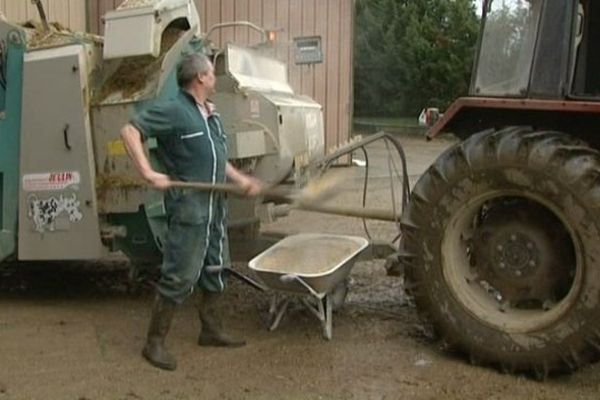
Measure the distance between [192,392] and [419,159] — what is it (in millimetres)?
10695

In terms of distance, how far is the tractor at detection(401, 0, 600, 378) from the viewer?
13.4 feet

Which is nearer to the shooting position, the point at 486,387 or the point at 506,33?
the point at 486,387

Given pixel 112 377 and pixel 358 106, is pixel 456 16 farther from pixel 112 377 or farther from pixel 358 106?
pixel 112 377

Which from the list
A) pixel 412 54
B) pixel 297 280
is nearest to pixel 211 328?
pixel 297 280

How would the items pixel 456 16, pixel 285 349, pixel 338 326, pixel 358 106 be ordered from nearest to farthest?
1. pixel 285 349
2. pixel 338 326
3. pixel 456 16
4. pixel 358 106

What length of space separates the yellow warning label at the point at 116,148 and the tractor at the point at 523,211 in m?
1.81

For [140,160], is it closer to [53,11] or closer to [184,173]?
[184,173]

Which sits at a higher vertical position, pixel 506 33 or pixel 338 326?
pixel 506 33

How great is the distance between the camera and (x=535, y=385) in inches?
162

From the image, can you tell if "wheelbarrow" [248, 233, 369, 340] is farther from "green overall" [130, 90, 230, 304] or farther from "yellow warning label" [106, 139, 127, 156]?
"yellow warning label" [106, 139, 127, 156]

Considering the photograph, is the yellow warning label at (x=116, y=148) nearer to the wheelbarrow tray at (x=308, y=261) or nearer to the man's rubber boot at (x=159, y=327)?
the wheelbarrow tray at (x=308, y=261)

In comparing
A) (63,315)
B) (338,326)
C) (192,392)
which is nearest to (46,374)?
(192,392)

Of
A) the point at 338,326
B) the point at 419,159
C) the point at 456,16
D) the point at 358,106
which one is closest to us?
the point at 338,326

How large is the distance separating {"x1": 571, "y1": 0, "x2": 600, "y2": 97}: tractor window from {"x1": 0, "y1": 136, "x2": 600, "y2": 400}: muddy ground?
1.43 metres
